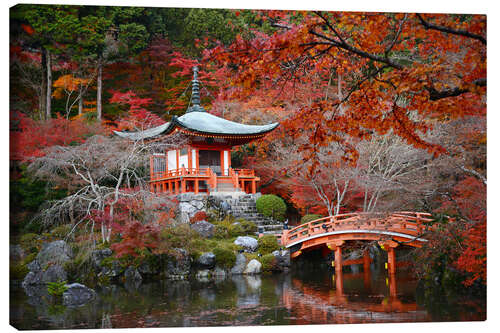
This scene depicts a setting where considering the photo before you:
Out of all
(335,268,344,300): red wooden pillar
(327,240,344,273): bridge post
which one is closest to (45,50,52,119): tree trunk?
(335,268,344,300): red wooden pillar

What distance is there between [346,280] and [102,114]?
5.42 m

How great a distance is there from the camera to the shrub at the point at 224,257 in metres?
9.25

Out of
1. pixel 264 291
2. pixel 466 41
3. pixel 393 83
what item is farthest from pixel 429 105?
pixel 264 291

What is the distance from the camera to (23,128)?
599cm

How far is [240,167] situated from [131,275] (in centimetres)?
508

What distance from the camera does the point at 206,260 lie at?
9102 millimetres

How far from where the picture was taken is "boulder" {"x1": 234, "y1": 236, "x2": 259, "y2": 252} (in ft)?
31.8

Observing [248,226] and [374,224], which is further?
[248,226]

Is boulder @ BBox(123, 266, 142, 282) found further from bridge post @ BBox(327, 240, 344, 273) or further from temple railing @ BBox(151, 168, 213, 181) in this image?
bridge post @ BBox(327, 240, 344, 273)

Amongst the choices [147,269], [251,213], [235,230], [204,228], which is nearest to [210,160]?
[251,213]

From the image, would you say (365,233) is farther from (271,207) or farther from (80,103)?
(80,103)

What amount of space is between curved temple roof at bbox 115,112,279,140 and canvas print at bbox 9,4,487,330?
0.16ft

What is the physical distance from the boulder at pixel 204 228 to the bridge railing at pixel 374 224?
1502 mm

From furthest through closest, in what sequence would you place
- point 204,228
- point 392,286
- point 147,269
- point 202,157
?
point 202,157 < point 204,228 < point 147,269 < point 392,286
